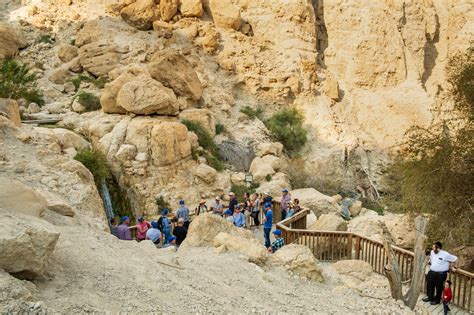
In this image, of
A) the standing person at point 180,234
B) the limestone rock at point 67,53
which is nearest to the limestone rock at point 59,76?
the limestone rock at point 67,53

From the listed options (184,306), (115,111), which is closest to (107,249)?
(184,306)

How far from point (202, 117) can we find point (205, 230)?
11.3m

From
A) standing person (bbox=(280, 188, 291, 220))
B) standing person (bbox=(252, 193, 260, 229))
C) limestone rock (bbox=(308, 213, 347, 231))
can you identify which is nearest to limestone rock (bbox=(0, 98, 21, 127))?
standing person (bbox=(252, 193, 260, 229))

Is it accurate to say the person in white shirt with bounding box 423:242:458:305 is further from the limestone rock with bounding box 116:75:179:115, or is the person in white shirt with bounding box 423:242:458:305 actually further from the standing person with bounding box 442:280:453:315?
the limestone rock with bounding box 116:75:179:115

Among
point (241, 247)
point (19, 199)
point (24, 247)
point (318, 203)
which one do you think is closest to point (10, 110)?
point (19, 199)

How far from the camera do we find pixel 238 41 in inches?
1064

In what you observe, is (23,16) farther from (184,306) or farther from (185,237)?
(184,306)

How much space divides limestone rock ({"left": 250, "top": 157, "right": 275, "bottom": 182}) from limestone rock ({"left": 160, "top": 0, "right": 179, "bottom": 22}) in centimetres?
1040

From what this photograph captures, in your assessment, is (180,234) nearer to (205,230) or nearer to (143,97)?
(205,230)

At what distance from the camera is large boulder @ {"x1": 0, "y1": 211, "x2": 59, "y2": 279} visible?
524cm

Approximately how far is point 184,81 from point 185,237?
469 inches

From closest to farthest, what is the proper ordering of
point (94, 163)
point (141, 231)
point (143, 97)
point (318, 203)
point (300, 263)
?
point (300, 263) < point (141, 231) < point (94, 163) < point (318, 203) < point (143, 97)

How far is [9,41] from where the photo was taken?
24703 mm

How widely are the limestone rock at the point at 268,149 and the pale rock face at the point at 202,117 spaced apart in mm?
2348
